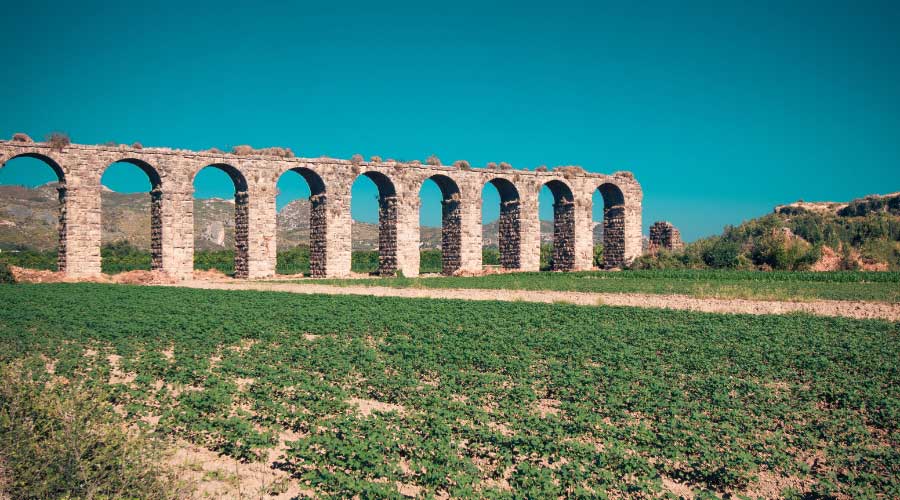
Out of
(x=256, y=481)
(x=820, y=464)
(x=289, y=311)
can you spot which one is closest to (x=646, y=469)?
(x=820, y=464)

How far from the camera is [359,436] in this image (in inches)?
249

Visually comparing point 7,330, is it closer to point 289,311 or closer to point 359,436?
point 289,311

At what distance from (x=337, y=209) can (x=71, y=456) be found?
25.7 metres

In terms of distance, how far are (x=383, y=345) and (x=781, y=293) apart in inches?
572

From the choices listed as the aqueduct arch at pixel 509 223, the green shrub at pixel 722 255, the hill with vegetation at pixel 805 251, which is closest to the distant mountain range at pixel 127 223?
the aqueduct arch at pixel 509 223

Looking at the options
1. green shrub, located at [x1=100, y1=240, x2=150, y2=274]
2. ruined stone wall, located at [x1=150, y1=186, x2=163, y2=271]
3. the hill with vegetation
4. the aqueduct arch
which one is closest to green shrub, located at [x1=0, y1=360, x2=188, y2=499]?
ruined stone wall, located at [x1=150, y1=186, x2=163, y2=271]

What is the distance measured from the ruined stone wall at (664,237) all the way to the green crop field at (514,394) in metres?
24.1

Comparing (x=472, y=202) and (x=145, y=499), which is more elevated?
(x=472, y=202)

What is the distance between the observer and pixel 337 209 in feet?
99.5

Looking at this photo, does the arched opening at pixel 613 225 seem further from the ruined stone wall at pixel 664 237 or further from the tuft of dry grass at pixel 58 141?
the tuft of dry grass at pixel 58 141

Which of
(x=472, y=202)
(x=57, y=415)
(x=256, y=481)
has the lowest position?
(x=256, y=481)

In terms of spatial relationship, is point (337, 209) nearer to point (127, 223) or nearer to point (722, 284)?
point (722, 284)

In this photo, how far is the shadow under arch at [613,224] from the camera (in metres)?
37.1

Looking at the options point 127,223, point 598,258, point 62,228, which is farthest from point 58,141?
point 127,223
